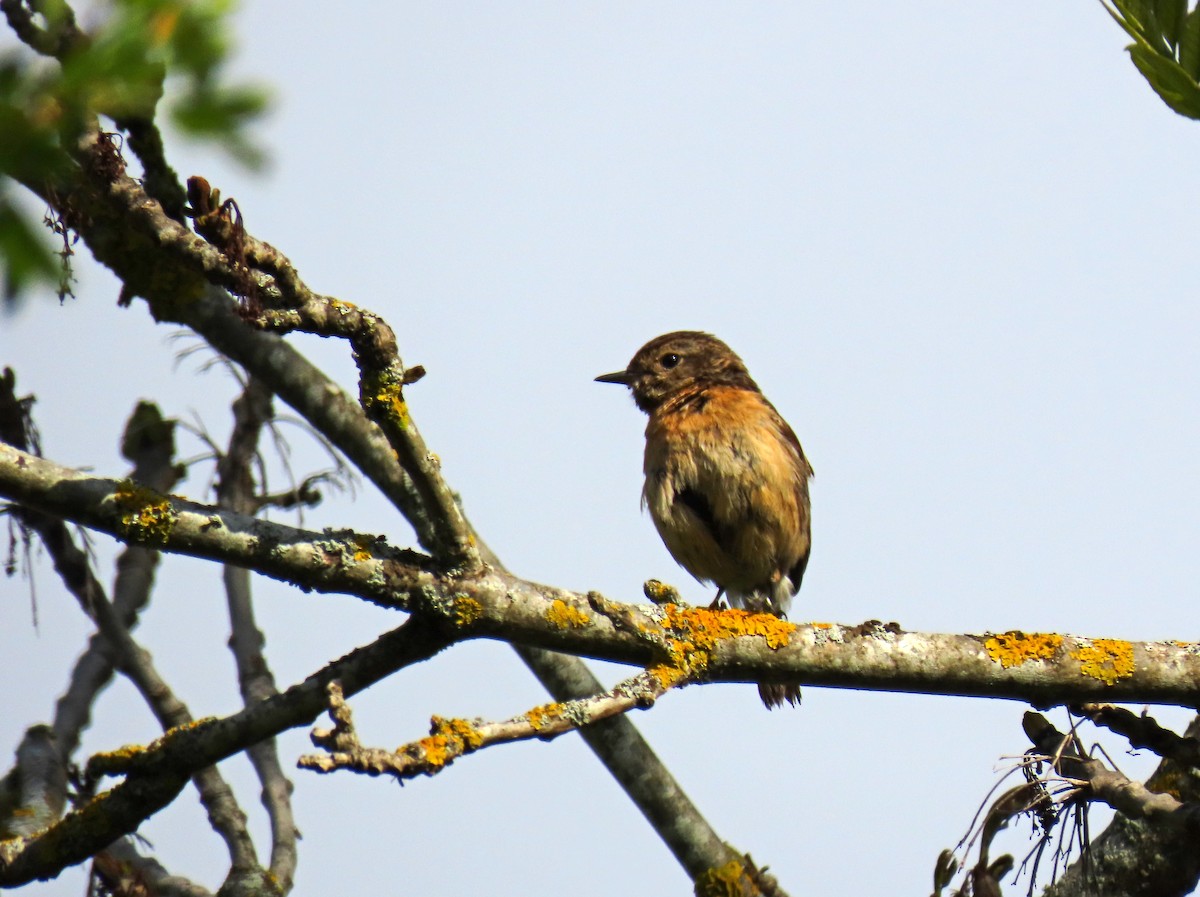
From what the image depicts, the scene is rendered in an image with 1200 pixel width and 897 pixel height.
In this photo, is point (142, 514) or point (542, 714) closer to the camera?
point (542, 714)

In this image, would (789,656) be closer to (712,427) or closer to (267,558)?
(267,558)

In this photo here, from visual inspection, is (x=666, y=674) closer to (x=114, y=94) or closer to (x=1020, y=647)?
(x=1020, y=647)

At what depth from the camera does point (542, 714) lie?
11.1 ft

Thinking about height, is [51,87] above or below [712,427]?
below

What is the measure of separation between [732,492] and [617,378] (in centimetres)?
173

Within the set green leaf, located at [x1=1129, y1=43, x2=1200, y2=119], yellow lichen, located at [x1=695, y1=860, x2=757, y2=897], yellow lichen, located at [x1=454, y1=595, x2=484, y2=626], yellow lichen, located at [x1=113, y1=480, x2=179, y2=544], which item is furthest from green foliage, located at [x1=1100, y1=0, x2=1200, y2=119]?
yellow lichen, located at [x1=695, y1=860, x2=757, y2=897]

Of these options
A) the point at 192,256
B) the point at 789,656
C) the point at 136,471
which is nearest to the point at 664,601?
the point at 789,656

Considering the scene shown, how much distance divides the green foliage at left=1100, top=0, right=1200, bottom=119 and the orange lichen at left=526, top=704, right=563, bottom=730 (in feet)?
6.65

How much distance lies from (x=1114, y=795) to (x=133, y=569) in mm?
4699

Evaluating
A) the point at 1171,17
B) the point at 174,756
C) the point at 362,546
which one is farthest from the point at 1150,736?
the point at 174,756

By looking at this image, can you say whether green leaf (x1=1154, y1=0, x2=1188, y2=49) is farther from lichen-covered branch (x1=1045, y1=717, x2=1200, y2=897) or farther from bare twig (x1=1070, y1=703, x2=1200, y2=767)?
lichen-covered branch (x1=1045, y1=717, x2=1200, y2=897)

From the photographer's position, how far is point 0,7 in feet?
17.6

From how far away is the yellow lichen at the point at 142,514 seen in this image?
357cm

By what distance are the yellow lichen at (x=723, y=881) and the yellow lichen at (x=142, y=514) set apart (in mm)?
2547
